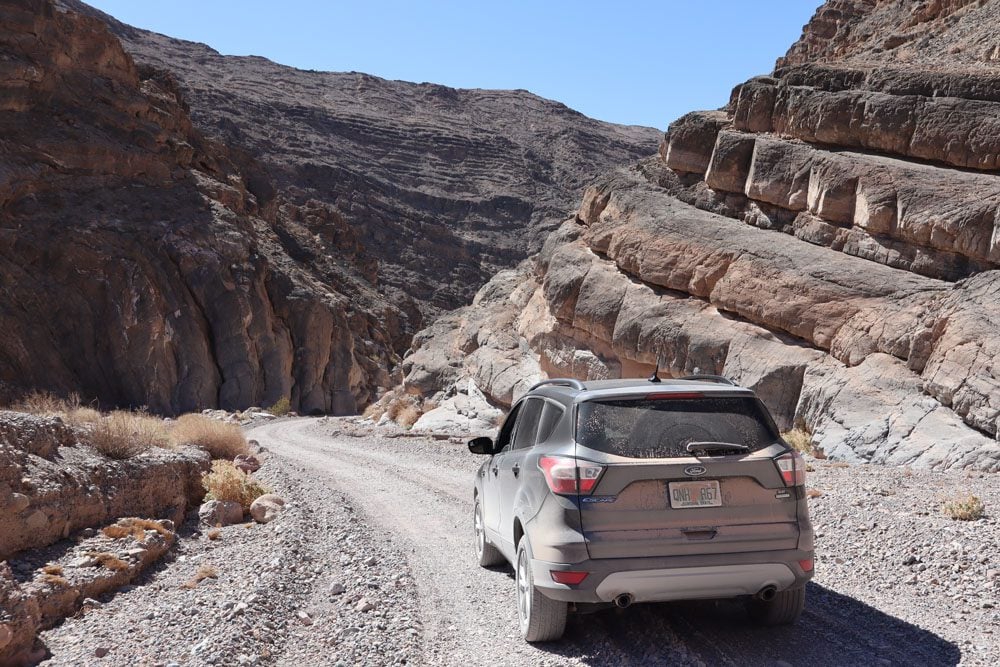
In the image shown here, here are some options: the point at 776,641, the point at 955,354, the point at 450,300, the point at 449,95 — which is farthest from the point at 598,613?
the point at 449,95

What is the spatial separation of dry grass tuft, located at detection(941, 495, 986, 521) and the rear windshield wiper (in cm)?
405

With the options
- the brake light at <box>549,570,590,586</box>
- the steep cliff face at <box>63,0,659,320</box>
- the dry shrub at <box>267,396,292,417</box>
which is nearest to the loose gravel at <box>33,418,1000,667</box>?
the brake light at <box>549,570,590,586</box>

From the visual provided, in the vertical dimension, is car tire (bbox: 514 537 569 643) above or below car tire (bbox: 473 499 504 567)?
above

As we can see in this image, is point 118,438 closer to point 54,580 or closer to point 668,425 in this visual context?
point 54,580

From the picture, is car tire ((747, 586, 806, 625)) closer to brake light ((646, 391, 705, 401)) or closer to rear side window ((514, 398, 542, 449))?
brake light ((646, 391, 705, 401))

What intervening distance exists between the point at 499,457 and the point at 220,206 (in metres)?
49.5

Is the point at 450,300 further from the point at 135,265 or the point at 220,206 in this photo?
the point at 135,265

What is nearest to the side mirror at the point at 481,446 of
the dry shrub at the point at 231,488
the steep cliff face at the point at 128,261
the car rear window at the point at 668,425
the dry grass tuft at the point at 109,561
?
the car rear window at the point at 668,425

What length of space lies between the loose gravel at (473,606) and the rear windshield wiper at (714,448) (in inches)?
51.0

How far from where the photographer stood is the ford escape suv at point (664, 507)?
196 inches

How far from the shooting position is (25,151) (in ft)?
143

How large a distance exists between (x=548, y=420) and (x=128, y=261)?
1708 inches

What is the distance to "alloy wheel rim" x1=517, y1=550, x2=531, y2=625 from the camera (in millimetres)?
5582

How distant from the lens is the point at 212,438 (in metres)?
16.5
